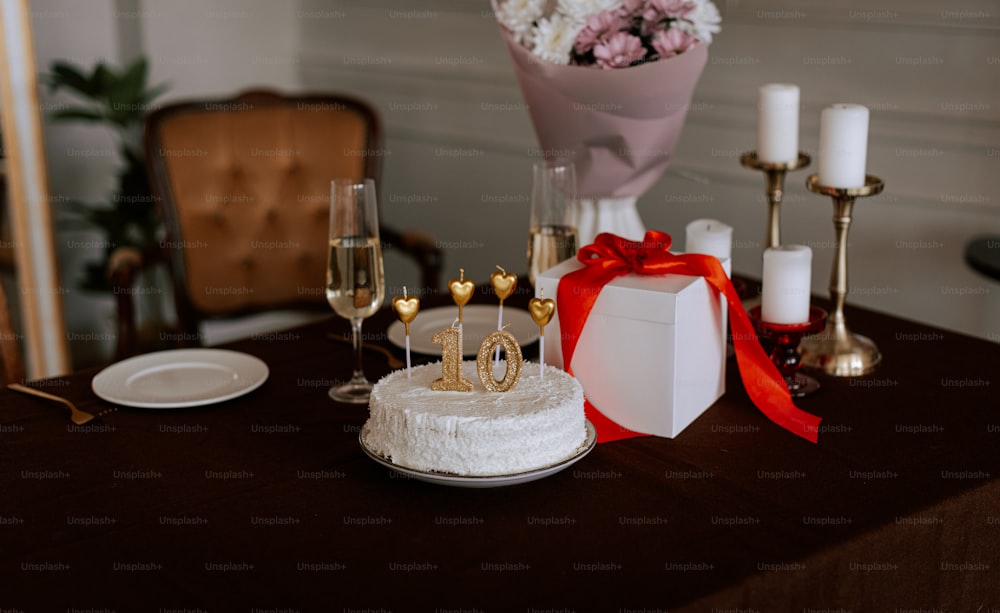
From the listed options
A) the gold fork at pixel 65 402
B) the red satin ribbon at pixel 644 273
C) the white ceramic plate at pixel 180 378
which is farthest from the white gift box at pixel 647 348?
the gold fork at pixel 65 402

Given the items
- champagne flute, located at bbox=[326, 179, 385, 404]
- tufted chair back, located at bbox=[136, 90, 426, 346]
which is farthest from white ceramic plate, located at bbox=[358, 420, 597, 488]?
tufted chair back, located at bbox=[136, 90, 426, 346]

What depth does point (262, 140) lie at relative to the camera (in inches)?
115

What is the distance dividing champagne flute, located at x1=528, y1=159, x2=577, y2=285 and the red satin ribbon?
8.3 inches

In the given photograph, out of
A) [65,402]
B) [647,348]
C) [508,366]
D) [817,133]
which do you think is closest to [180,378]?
[65,402]

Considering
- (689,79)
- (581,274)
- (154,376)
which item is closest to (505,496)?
(581,274)

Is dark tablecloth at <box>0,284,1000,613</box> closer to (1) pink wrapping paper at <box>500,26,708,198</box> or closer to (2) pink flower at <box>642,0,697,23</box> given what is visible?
(1) pink wrapping paper at <box>500,26,708,198</box>

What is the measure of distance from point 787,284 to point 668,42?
452mm

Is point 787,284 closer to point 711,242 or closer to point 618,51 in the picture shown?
point 711,242

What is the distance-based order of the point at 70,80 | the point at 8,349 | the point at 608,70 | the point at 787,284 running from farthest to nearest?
the point at 70,80, the point at 8,349, the point at 608,70, the point at 787,284

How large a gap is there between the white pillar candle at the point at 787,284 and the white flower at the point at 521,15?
0.55 m

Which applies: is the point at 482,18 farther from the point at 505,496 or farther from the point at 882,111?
the point at 505,496

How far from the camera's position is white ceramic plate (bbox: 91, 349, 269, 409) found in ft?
4.83

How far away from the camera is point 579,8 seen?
166cm

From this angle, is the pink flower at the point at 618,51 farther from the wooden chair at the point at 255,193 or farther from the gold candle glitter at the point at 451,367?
the wooden chair at the point at 255,193
